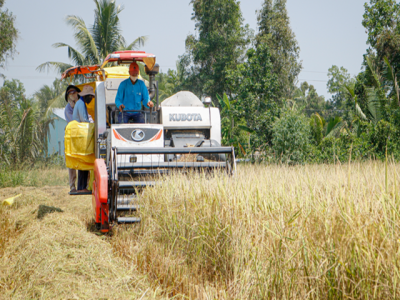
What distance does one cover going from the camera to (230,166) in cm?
584

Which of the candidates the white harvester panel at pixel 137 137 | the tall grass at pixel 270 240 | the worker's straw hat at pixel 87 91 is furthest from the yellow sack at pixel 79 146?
the tall grass at pixel 270 240

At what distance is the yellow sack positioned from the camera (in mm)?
6609

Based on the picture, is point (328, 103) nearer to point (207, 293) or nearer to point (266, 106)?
point (266, 106)

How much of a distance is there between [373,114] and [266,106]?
4906mm

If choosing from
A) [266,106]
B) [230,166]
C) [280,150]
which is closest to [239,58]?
[266,106]

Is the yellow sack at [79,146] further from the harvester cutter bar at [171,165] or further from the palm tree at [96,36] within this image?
the palm tree at [96,36]

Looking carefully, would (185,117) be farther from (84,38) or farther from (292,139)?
(84,38)

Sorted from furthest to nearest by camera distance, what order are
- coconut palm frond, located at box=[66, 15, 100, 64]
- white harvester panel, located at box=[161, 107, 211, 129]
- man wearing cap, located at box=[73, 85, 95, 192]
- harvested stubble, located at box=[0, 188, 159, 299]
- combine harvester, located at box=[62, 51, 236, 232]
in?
coconut palm frond, located at box=[66, 15, 100, 64]
white harvester panel, located at box=[161, 107, 211, 129]
man wearing cap, located at box=[73, 85, 95, 192]
combine harvester, located at box=[62, 51, 236, 232]
harvested stubble, located at box=[0, 188, 159, 299]

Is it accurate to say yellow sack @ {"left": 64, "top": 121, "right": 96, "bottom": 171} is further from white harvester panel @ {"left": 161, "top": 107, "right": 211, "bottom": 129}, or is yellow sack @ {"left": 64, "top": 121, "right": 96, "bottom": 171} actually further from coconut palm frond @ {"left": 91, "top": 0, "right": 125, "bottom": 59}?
coconut palm frond @ {"left": 91, "top": 0, "right": 125, "bottom": 59}

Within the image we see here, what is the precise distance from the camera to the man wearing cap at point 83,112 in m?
7.14

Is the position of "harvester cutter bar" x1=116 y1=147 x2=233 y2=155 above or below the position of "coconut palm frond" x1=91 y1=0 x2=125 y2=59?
below

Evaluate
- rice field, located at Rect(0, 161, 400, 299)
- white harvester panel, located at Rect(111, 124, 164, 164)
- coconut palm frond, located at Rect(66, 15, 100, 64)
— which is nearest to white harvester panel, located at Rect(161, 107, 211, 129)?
white harvester panel, located at Rect(111, 124, 164, 164)

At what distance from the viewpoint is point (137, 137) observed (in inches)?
247

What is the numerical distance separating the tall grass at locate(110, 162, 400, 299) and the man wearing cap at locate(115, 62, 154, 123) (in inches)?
92.3
